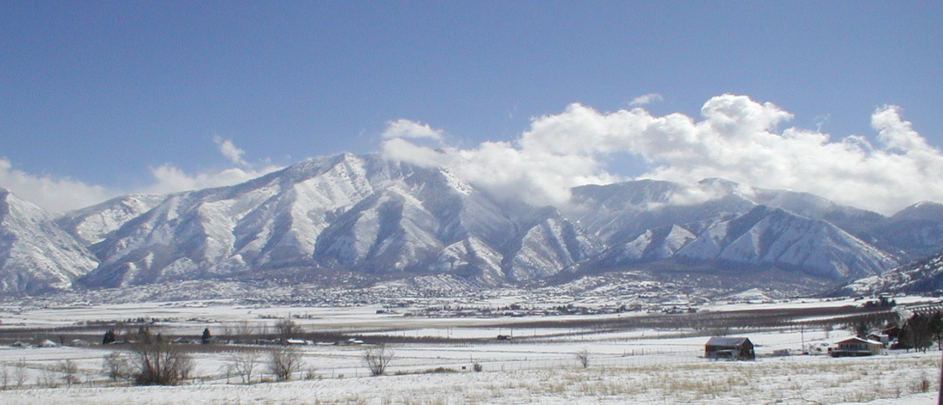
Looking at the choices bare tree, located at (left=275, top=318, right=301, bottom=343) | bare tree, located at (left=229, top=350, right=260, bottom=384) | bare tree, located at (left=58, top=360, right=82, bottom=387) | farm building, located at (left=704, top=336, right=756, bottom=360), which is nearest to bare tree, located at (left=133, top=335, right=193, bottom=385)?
bare tree, located at (left=58, top=360, right=82, bottom=387)

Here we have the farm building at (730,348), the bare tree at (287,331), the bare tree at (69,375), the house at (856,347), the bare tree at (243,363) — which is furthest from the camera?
the bare tree at (287,331)

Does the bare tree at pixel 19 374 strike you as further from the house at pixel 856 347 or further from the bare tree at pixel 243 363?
the house at pixel 856 347

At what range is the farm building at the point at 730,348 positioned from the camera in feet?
249

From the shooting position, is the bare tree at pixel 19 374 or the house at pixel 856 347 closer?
the bare tree at pixel 19 374

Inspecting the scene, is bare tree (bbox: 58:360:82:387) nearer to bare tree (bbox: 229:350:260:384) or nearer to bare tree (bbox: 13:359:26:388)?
bare tree (bbox: 13:359:26:388)

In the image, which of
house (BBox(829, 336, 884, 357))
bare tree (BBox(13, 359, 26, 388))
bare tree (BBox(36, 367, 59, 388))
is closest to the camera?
bare tree (BBox(13, 359, 26, 388))

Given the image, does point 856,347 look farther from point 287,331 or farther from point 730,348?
point 287,331

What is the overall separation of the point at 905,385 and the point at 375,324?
524 ft

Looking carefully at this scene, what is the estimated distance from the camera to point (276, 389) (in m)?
43.6

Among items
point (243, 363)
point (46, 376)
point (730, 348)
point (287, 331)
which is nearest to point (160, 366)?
point (46, 376)

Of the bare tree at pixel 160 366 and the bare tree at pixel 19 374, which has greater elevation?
the bare tree at pixel 160 366

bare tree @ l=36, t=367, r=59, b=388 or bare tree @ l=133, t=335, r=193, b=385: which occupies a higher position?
bare tree @ l=133, t=335, r=193, b=385

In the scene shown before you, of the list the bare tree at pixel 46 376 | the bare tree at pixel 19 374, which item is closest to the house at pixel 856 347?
the bare tree at pixel 46 376

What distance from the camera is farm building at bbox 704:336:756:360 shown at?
75875 millimetres
